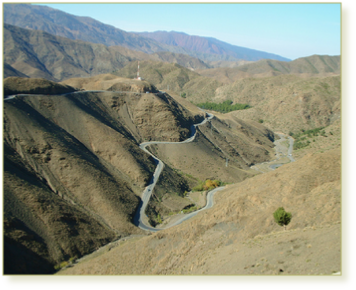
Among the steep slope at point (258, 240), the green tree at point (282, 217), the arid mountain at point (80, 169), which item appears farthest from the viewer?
the arid mountain at point (80, 169)

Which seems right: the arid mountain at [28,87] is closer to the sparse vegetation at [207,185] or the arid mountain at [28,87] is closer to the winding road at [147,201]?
the winding road at [147,201]

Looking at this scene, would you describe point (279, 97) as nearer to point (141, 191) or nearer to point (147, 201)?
point (141, 191)

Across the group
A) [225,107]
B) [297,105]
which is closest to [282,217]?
[297,105]

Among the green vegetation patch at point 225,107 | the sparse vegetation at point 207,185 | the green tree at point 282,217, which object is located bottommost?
the sparse vegetation at point 207,185

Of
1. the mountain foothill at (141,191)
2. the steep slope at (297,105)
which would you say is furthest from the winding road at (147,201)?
the steep slope at (297,105)

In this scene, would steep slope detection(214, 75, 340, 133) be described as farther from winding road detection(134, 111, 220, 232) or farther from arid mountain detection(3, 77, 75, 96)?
arid mountain detection(3, 77, 75, 96)

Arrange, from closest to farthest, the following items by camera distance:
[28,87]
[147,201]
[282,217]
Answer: [282,217], [147,201], [28,87]

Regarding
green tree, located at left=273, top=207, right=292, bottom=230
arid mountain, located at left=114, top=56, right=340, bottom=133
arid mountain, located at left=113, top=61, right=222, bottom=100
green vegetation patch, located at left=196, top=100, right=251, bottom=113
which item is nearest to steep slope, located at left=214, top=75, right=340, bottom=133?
arid mountain, located at left=114, top=56, right=340, bottom=133
